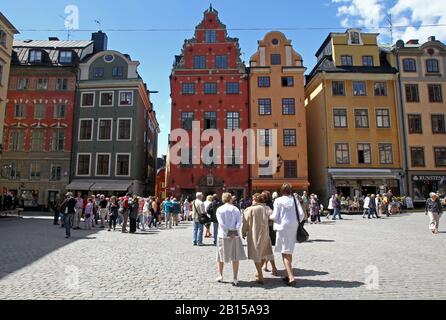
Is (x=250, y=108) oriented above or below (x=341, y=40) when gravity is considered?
below

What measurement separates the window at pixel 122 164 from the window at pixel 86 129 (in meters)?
3.91

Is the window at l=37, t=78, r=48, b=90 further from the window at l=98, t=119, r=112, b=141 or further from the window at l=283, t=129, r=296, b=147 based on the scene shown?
the window at l=283, t=129, r=296, b=147

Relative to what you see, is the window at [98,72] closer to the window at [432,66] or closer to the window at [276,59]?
the window at [276,59]

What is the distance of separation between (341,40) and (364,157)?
1327 centimetres

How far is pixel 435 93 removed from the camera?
37469 millimetres

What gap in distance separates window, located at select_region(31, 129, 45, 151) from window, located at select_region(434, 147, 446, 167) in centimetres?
4159

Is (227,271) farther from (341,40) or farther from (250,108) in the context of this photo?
(341,40)

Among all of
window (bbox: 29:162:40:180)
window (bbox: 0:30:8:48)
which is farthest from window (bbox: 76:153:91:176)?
window (bbox: 0:30:8:48)

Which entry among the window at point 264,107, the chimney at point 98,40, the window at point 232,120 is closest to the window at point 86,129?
the chimney at point 98,40

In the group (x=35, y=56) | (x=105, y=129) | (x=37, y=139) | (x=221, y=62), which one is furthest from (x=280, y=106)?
(x=35, y=56)

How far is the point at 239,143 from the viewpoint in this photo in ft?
121
